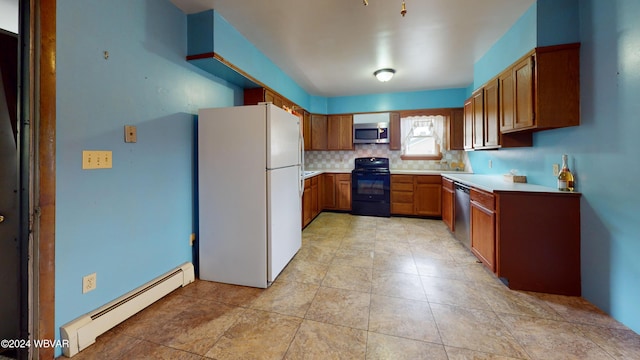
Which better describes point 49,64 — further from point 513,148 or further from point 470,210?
point 513,148

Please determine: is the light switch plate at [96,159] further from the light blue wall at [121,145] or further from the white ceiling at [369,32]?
the white ceiling at [369,32]

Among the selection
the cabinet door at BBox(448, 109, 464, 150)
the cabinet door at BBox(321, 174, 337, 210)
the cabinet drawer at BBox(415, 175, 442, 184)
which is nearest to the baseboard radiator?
the cabinet door at BBox(321, 174, 337, 210)

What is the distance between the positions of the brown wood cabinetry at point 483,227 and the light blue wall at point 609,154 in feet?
1.98

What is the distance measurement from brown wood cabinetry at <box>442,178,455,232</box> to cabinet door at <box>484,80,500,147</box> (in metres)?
0.89

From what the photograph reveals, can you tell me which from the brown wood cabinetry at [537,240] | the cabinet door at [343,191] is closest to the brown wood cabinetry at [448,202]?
the brown wood cabinetry at [537,240]

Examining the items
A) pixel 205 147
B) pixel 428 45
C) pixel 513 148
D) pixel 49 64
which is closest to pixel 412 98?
pixel 428 45

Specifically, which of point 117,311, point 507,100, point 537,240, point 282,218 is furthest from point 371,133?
point 117,311

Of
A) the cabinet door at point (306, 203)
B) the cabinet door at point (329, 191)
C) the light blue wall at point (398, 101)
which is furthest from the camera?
the cabinet door at point (329, 191)

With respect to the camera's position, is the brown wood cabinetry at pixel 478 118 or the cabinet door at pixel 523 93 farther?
the brown wood cabinetry at pixel 478 118

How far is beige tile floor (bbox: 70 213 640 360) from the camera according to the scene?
1.45 meters

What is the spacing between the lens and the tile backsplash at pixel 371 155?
4.98 meters

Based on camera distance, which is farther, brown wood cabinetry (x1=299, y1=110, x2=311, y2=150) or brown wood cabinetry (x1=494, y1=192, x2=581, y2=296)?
brown wood cabinetry (x1=299, y1=110, x2=311, y2=150)

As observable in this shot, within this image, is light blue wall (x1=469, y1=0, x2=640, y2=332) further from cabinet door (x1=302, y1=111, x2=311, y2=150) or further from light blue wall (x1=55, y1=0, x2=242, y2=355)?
cabinet door (x1=302, y1=111, x2=311, y2=150)

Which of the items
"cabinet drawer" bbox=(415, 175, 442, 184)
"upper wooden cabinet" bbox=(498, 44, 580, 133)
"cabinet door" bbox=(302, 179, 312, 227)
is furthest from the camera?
"cabinet drawer" bbox=(415, 175, 442, 184)
